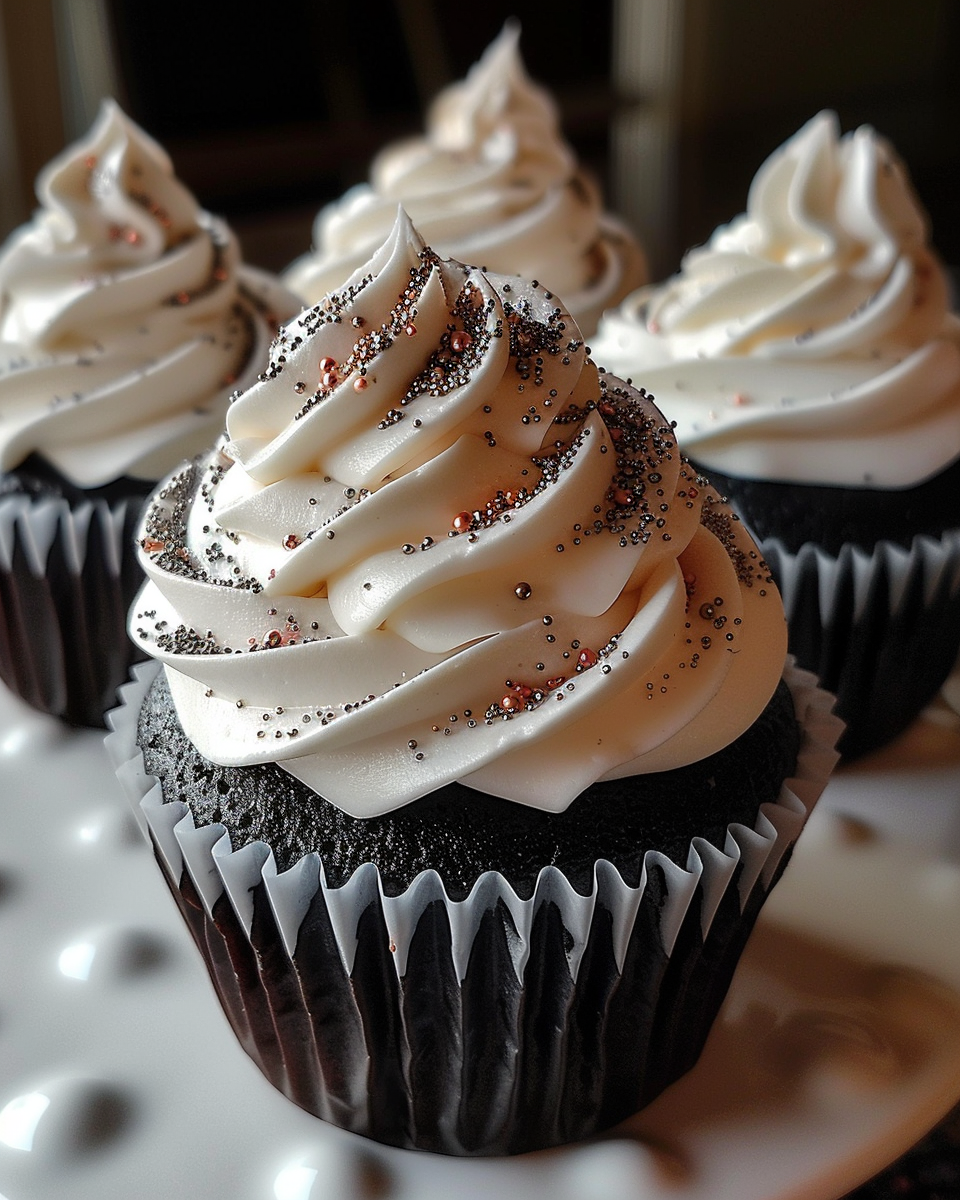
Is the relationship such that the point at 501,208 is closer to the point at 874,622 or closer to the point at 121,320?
the point at 121,320

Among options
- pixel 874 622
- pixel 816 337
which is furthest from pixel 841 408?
pixel 874 622

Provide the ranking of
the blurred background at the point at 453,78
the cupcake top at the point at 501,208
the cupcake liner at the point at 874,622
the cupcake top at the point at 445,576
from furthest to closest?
1. the blurred background at the point at 453,78
2. the cupcake top at the point at 501,208
3. the cupcake liner at the point at 874,622
4. the cupcake top at the point at 445,576

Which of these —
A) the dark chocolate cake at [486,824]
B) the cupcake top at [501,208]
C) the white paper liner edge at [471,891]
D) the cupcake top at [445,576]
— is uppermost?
the cupcake top at [445,576]

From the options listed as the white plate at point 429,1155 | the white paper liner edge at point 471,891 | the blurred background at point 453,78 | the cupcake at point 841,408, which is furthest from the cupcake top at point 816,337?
the blurred background at point 453,78

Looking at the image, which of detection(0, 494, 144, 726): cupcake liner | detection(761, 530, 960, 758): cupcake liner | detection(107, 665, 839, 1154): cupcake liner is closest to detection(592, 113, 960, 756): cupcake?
detection(761, 530, 960, 758): cupcake liner

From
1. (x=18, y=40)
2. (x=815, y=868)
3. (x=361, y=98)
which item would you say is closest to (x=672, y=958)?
(x=815, y=868)

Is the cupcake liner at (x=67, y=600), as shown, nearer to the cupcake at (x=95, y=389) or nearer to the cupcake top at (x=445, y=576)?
the cupcake at (x=95, y=389)

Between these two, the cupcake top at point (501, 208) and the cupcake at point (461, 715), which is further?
the cupcake top at point (501, 208)
